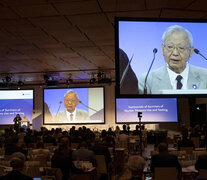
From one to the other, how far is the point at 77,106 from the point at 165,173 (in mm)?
16728

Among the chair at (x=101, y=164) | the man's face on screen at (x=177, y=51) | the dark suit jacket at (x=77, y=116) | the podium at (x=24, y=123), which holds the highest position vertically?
the man's face on screen at (x=177, y=51)

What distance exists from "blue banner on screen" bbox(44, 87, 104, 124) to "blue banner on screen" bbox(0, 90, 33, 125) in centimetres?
189

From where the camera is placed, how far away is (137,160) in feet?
11.4

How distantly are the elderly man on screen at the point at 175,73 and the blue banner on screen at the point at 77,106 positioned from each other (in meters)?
15.8

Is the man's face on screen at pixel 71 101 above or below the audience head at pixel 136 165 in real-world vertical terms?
above

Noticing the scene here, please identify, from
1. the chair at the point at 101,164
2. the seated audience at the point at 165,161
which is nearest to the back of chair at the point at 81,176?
the seated audience at the point at 165,161

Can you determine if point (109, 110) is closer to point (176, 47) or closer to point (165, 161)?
point (176, 47)

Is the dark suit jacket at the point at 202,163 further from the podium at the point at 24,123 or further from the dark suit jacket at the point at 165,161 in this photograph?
the podium at the point at 24,123

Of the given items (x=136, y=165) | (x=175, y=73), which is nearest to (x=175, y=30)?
(x=175, y=73)

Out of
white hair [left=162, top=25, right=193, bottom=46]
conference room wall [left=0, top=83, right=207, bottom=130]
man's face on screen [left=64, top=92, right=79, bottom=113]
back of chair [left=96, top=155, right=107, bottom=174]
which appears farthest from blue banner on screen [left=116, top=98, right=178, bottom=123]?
white hair [left=162, top=25, right=193, bottom=46]

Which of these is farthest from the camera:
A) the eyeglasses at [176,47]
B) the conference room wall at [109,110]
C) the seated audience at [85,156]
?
the conference room wall at [109,110]

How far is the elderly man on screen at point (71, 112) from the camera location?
20.9 m

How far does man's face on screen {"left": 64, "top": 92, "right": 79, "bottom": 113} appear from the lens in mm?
20891

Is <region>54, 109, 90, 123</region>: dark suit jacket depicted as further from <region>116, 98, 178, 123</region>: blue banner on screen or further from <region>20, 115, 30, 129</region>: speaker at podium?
<region>116, 98, 178, 123</region>: blue banner on screen
